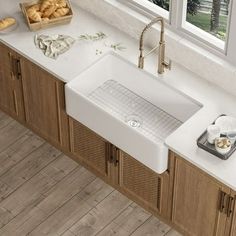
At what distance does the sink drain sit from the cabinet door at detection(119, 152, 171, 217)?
208 mm

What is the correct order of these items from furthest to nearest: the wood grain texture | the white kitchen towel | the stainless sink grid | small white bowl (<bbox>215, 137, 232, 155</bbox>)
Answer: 1. the white kitchen towel
2. the wood grain texture
3. the stainless sink grid
4. small white bowl (<bbox>215, 137, 232, 155</bbox>)

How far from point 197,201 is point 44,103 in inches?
55.3

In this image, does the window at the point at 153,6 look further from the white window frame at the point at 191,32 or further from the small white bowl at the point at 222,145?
the small white bowl at the point at 222,145

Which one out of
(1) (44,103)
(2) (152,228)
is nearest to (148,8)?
(1) (44,103)

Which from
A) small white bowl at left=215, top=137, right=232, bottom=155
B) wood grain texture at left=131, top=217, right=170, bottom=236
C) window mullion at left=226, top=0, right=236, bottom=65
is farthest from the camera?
wood grain texture at left=131, top=217, right=170, bottom=236

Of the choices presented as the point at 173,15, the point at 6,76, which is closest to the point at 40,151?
the point at 6,76

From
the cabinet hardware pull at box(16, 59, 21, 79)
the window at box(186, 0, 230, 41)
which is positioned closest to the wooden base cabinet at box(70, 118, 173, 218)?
the cabinet hardware pull at box(16, 59, 21, 79)

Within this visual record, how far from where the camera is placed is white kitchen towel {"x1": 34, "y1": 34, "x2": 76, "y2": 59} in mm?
5379

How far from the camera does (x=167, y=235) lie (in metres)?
5.26

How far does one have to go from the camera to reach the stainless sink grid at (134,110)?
16.9 ft

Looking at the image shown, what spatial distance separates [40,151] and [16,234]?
0.80 meters

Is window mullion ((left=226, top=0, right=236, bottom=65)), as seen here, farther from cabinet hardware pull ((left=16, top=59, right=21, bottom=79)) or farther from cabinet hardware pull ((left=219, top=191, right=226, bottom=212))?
cabinet hardware pull ((left=16, top=59, right=21, bottom=79))

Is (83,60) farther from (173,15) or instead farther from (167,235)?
(167,235)

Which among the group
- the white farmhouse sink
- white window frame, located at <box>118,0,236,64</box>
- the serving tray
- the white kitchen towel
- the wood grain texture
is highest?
white window frame, located at <box>118,0,236,64</box>
